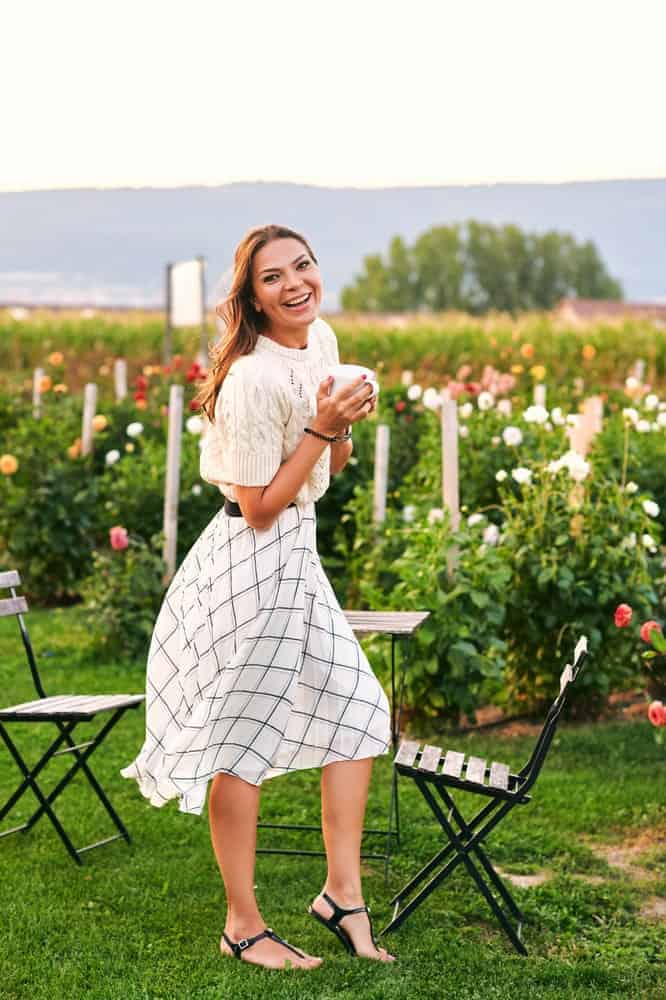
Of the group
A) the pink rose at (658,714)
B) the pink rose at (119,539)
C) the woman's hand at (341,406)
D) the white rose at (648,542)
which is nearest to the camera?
the woman's hand at (341,406)

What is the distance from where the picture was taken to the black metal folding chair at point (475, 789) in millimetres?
3607

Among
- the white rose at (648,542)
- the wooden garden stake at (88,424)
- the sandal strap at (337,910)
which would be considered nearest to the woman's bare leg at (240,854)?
the sandal strap at (337,910)

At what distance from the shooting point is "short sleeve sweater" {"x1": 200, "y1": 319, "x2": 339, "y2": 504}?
11.0 ft

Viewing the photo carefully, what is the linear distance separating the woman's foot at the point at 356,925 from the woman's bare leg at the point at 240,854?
0.11m

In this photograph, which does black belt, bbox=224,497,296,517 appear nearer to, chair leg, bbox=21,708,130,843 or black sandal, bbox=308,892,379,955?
black sandal, bbox=308,892,379,955

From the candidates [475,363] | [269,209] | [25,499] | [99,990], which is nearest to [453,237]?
[269,209]

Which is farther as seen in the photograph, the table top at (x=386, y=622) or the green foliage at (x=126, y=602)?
the green foliage at (x=126, y=602)

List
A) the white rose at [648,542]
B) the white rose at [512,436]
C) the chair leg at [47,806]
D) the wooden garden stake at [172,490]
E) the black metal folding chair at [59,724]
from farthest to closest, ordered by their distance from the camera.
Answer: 1. the wooden garden stake at [172,490]
2. the white rose at [512,436]
3. the white rose at [648,542]
4. the chair leg at [47,806]
5. the black metal folding chair at [59,724]

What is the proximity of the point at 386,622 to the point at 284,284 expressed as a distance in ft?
4.48

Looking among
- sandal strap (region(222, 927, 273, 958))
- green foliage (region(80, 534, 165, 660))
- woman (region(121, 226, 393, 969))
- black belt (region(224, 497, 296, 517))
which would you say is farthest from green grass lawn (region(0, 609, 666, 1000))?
green foliage (region(80, 534, 165, 660))

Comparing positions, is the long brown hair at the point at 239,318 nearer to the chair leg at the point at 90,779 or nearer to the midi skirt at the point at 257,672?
the midi skirt at the point at 257,672

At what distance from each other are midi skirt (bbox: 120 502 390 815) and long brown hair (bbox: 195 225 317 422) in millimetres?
337

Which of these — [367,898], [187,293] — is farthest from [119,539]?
[187,293]

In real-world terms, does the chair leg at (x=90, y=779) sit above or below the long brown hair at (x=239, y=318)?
below
